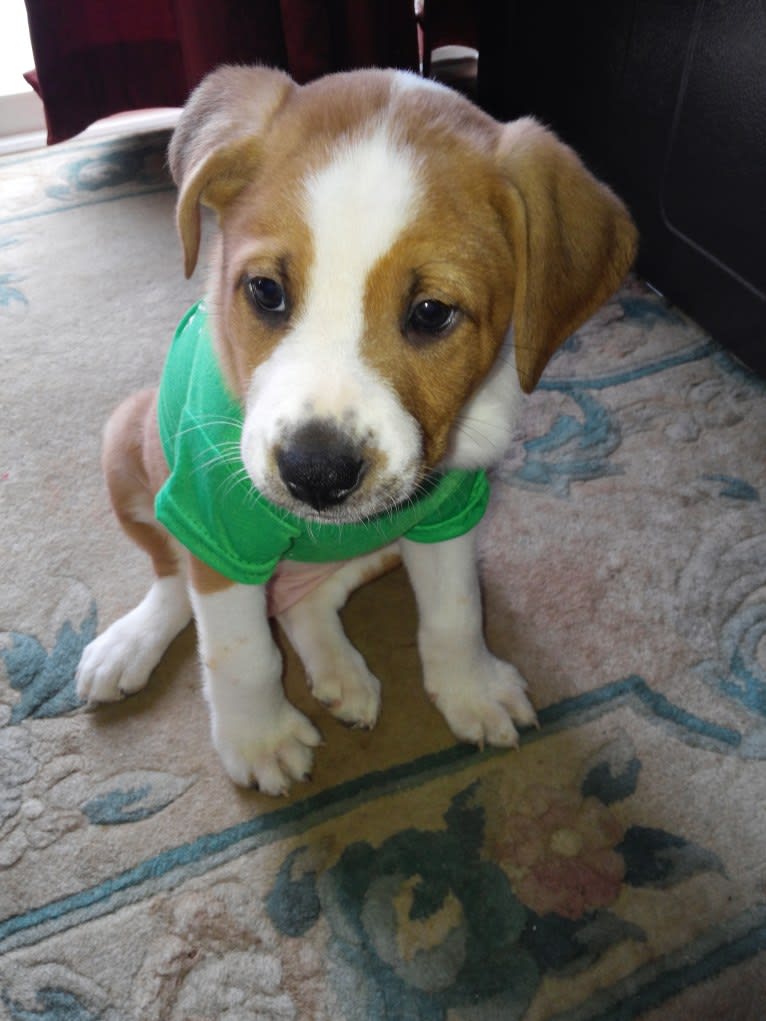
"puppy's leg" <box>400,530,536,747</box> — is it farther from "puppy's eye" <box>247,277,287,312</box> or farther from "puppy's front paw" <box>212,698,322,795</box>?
"puppy's eye" <box>247,277,287,312</box>

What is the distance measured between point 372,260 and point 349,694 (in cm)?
97

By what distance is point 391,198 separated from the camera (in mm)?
1273

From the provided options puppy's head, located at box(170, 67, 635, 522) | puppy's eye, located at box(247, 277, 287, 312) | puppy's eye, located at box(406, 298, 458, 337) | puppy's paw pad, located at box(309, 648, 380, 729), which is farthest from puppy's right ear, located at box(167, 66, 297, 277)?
puppy's paw pad, located at box(309, 648, 380, 729)

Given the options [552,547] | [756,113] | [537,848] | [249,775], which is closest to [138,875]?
[249,775]

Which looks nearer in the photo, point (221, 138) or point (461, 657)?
point (221, 138)

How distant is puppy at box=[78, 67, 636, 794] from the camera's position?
129cm

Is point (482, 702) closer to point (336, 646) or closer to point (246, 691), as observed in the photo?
point (336, 646)

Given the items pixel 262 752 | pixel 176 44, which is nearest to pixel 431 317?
pixel 262 752

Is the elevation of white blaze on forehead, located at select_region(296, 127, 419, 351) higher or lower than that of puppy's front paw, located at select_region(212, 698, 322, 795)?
higher

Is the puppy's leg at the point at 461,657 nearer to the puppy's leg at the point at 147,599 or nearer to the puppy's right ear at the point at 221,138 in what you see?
the puppy's leg at the point at 147,599

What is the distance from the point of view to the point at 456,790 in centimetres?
183

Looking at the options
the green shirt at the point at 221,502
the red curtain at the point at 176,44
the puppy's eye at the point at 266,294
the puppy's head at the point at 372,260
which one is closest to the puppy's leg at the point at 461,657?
the green shirt at the point at 221,502

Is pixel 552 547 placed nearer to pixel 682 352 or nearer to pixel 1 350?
pixel 682 352

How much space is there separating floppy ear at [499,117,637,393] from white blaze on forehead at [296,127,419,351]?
22 cm
